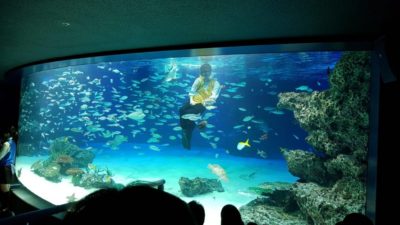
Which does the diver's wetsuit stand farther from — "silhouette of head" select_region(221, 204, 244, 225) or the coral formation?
"silhouette of head" select_region(221, 204, 244, 225)

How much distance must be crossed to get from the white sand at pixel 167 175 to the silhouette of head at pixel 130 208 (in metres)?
7.71

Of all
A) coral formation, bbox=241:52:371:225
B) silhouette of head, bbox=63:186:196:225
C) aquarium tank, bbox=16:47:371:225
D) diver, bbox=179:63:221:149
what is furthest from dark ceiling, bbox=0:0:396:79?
silhouette of head, bbox=63:186:196:225

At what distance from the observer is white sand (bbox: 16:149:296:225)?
9.31 m

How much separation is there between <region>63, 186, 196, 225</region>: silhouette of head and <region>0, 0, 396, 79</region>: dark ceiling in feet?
13.2

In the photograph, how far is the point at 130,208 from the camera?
0.61m

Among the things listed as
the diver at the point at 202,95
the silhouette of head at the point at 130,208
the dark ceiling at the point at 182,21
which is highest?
the dark ceiling at the point at 182,21

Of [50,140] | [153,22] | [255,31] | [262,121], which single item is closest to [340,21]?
[255,31]

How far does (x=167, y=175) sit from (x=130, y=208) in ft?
35.5

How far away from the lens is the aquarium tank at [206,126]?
7016mm

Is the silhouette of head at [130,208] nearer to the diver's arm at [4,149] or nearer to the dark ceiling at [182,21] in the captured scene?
the dark ceiling at [182,21]

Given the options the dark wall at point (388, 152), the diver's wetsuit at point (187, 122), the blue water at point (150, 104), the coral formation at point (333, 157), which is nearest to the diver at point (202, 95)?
the diver's wetsuit at point (187, 122)

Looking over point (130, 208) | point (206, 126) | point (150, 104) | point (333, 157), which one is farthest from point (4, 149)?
Answer: point (333, 157)

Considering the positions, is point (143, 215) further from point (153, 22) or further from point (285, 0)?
point (153, 22)

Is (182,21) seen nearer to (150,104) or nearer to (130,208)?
(130,208)
